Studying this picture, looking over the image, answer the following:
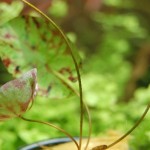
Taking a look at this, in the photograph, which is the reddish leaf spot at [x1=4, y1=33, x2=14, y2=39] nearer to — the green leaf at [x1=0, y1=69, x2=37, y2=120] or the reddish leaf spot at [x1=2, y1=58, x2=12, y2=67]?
the reddish leaf spot at [x1=2, y1=58, x2=12, y2=67]

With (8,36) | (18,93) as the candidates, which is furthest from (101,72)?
(18,93)

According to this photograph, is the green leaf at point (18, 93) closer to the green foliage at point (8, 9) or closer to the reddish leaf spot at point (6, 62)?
the reddish leaf spot at point (6, 62)

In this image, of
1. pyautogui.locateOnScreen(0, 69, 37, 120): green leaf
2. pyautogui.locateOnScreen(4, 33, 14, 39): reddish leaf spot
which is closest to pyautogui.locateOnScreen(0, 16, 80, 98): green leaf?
pyautogui.locateOnScreen(4, 33, 14, 39): reddish leaf spot

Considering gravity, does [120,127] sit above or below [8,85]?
above

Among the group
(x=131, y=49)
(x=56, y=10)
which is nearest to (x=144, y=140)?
(x=56, y=10)

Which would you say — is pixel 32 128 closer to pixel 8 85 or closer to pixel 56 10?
pixel 8 85

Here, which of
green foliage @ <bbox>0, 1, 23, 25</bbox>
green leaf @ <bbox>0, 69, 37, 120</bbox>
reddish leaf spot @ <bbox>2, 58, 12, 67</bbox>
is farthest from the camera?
green foliage @ <bbox>0, 1, 23, 25</bbox>
